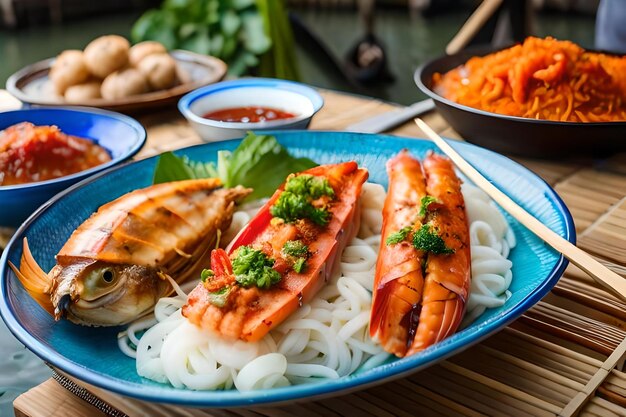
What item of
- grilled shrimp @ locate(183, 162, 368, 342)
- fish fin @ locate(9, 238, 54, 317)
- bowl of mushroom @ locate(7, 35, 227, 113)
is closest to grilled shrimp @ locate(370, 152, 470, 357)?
grilled shrimp @ locate(183, 162, 368, 342)

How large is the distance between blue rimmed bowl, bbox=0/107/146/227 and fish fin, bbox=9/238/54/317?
1.35 feet

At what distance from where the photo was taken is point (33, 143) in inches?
72.9

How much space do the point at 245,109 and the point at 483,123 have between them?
950 millimetres

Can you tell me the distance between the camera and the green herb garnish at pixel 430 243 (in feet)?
4.25

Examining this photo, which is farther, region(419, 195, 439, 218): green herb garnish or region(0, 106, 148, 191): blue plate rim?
region(0, 106, 148, 191): blue plate rim

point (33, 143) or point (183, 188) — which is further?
point (33, 143)

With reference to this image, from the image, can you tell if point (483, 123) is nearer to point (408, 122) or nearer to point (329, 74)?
point (408, 122)

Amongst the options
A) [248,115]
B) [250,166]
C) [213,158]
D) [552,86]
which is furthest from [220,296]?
[552,86]

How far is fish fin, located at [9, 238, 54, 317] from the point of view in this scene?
1246 millimetres

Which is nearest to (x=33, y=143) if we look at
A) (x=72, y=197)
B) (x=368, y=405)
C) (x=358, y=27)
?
(x=72, y=197)

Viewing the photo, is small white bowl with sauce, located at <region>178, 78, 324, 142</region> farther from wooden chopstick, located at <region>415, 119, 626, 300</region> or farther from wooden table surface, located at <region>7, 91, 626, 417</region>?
wooden table surface, located at <region>7, 91, 626, 417</region>

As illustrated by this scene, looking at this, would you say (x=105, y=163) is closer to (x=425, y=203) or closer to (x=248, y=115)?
(x=248, y=115)

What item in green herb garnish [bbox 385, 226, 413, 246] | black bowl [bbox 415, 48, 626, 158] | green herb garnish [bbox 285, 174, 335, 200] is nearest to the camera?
green herb garnish [bbox 385, 226, 413, 246]

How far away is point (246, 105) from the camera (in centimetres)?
246
